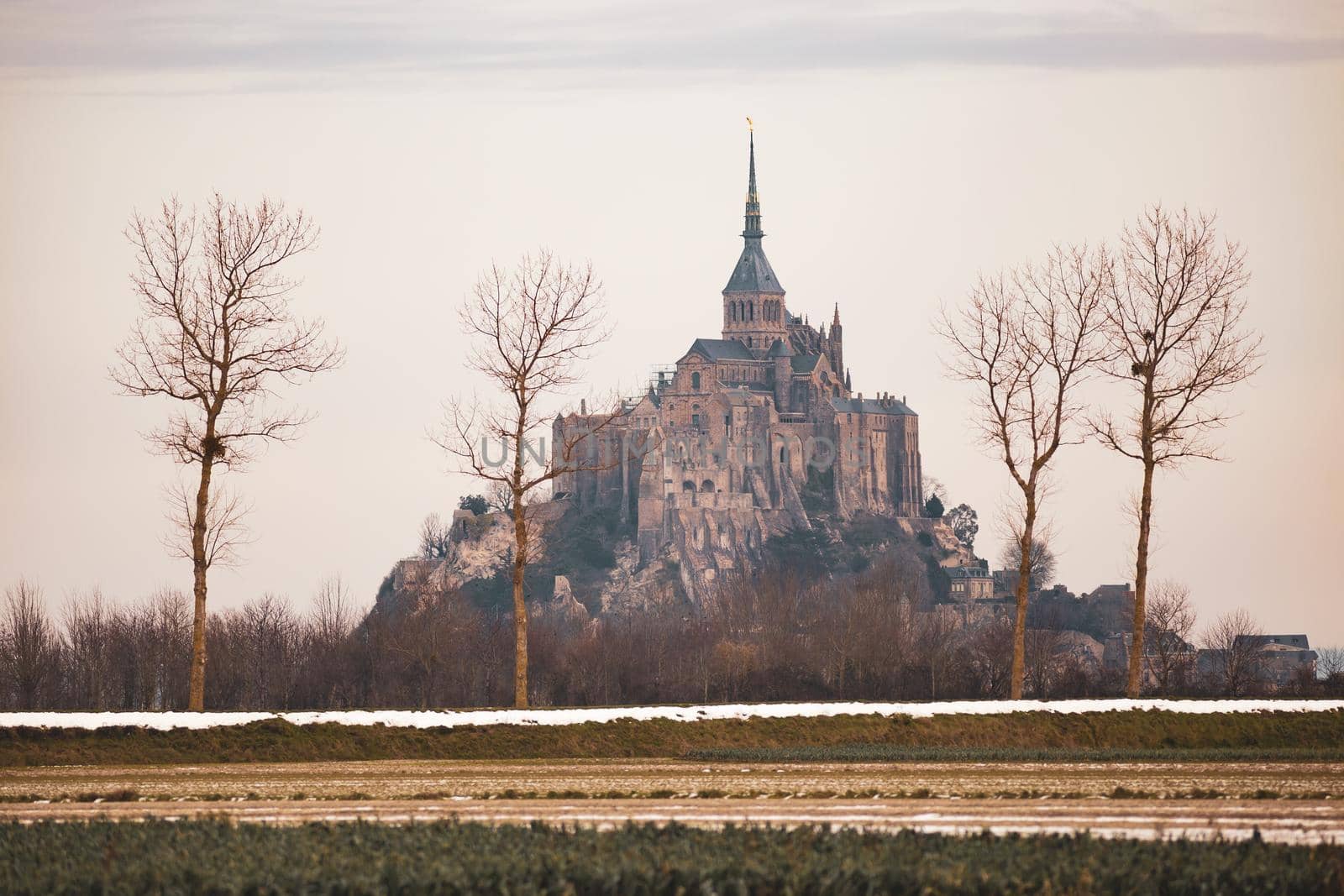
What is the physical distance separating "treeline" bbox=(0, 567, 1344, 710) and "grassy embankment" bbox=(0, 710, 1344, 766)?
76.4ft

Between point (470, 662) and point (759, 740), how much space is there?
80.3 m

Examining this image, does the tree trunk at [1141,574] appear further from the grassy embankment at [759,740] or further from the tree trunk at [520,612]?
the tree trunk at [520,612]

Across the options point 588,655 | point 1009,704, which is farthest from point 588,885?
point 588,655

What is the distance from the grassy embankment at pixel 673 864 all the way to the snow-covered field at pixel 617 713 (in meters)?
15.4

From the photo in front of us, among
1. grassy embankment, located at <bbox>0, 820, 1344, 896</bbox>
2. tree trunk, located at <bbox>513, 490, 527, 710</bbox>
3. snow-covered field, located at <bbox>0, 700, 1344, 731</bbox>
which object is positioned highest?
tree trunk, located at <bbox>513, 490, 527, 710</bbox>

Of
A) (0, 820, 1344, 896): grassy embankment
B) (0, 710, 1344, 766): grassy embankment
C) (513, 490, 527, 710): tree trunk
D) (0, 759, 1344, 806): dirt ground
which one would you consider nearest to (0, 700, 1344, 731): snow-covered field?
(0, 710, 1344, 766): grassy embankment

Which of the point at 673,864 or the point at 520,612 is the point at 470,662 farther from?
the point at 673,864

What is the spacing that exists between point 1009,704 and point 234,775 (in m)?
17.0

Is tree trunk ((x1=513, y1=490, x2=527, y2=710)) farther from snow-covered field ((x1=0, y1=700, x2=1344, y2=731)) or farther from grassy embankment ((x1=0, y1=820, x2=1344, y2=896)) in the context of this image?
grassy embankment ((x1=0, y1=820, x2=1344, y2=896))

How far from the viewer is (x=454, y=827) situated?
20.0 metres

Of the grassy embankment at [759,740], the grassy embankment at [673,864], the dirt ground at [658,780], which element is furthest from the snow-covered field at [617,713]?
the grassy embankment at [673,864]

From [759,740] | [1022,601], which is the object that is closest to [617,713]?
[759,740]

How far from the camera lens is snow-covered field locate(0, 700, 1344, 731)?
34375 millimetres

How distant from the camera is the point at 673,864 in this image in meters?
17.6
